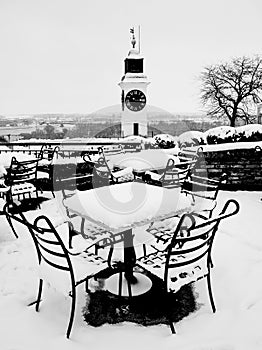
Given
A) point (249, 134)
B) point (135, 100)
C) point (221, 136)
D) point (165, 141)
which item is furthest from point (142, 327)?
point (135, 100)

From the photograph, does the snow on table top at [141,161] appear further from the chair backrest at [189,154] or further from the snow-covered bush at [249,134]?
the snow-covered bush at [249,134]

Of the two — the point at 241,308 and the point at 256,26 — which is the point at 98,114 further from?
the point at 256,26

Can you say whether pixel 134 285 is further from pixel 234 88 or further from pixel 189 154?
pixel 234 88

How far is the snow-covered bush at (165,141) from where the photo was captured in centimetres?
692

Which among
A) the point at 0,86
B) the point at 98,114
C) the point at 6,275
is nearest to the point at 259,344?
the point at 6,275

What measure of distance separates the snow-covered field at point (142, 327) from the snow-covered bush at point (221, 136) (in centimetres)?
332

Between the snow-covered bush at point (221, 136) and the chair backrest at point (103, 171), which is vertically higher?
the snow-covered bush at point (221, 136)

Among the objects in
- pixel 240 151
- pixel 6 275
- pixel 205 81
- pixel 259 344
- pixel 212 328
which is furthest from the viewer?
pixel 205 81

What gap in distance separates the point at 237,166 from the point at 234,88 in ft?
64.1

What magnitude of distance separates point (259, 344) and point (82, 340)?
3.38 ft

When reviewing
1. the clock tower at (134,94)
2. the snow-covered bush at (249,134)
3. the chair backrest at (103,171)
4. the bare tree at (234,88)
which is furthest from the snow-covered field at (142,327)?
the clock tower at (134,94)

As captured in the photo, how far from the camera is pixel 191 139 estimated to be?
21.6ft

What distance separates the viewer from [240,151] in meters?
5.75

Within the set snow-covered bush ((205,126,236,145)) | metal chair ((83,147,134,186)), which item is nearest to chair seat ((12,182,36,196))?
metal chair ((83,147,134,186))
